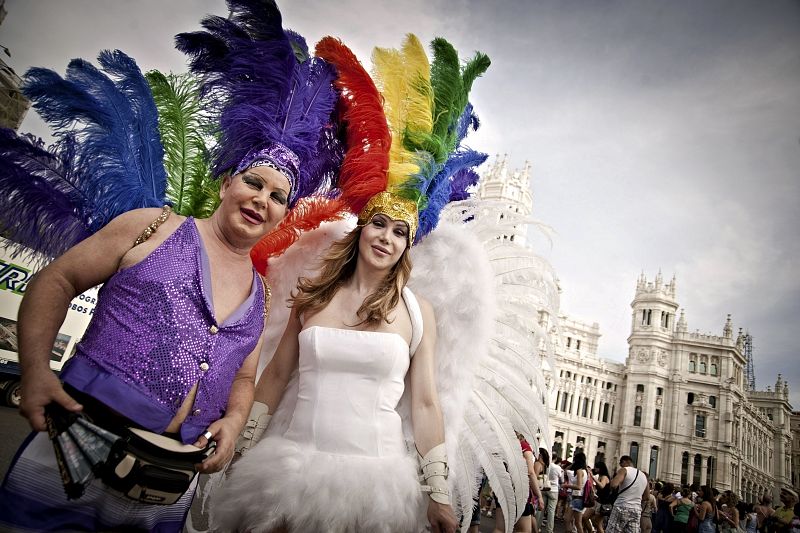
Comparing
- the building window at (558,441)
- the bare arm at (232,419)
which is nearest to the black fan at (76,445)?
the bare arm at (232,419)

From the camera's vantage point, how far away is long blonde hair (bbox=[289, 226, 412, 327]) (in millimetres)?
2102

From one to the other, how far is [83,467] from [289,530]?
0.78 m

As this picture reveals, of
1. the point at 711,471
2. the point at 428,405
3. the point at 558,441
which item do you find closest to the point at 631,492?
the point at 428,405

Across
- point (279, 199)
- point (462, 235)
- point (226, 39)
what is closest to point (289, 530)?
point (279, 199)

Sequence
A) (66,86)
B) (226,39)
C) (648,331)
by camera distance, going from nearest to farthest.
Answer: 1. (66,86)
2. (226,39)
3. (648,331)

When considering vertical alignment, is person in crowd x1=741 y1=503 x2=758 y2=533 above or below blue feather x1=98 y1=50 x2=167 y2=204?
below

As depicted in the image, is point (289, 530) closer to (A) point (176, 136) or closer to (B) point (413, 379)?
(B) point (413, 379)

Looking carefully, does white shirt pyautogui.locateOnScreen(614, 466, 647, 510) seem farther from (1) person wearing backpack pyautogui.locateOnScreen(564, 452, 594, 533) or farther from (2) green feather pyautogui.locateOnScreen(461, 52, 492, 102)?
(2) green feather pyautogui.locateOnScreen(461, 52, 492, 102)

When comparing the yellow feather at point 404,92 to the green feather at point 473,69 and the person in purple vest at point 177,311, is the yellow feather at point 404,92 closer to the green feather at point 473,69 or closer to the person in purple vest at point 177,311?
the green feather at point 473,69

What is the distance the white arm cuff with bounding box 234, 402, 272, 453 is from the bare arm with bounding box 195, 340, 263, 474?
0.25 m

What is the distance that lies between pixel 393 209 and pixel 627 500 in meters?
7.29

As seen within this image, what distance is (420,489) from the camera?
1.88 metres

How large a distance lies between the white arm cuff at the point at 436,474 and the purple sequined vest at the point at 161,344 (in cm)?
86

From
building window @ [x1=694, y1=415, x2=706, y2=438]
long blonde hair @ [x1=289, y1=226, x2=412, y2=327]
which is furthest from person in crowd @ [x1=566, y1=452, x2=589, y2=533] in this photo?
building window @ [x1=694, y1=415, x2=706, y2=438]
